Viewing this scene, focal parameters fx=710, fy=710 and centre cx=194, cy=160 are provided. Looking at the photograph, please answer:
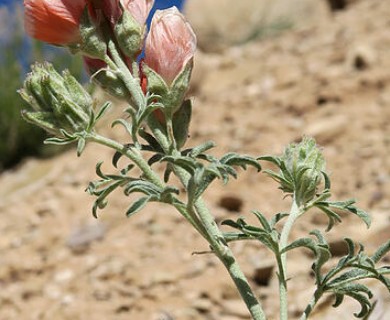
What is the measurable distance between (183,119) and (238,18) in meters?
12.2

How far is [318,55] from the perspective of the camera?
23.9 ft

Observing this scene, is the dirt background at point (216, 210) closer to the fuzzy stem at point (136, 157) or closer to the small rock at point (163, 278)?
the small rock at point (163, 278)

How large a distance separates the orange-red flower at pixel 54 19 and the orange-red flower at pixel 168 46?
168 mm

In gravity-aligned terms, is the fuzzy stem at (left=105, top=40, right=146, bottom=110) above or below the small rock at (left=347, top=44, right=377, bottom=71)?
above

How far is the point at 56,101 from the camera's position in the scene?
155 centimetres

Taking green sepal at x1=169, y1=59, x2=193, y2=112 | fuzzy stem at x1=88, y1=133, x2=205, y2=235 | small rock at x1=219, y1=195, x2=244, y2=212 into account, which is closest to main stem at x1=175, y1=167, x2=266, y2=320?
fuzzy stem at x1=88, y1=133, x2=205, y2=235

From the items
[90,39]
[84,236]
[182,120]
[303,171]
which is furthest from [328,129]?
[90,39]

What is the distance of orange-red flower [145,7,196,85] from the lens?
5.21 ft

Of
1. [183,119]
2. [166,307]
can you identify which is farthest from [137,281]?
[183,119]

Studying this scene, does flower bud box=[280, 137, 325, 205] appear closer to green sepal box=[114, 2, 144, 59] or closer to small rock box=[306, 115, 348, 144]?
green sepal box=[114, 2, 144, 59]

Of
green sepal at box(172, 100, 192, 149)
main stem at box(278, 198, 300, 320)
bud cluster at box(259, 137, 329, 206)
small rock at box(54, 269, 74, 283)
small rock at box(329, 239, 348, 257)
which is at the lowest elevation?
small rock at box(54, 269, 74, 283)

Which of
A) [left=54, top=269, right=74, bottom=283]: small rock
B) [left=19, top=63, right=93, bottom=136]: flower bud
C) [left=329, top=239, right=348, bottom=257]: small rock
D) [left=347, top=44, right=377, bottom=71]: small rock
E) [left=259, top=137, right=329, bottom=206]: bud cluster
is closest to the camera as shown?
[left=19, top=63, right=93, bottom=136]: flower bud

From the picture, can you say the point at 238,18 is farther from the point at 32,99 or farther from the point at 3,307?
the point at 32,99

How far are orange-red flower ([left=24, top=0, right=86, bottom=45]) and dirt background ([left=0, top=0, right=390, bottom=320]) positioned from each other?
113cm
